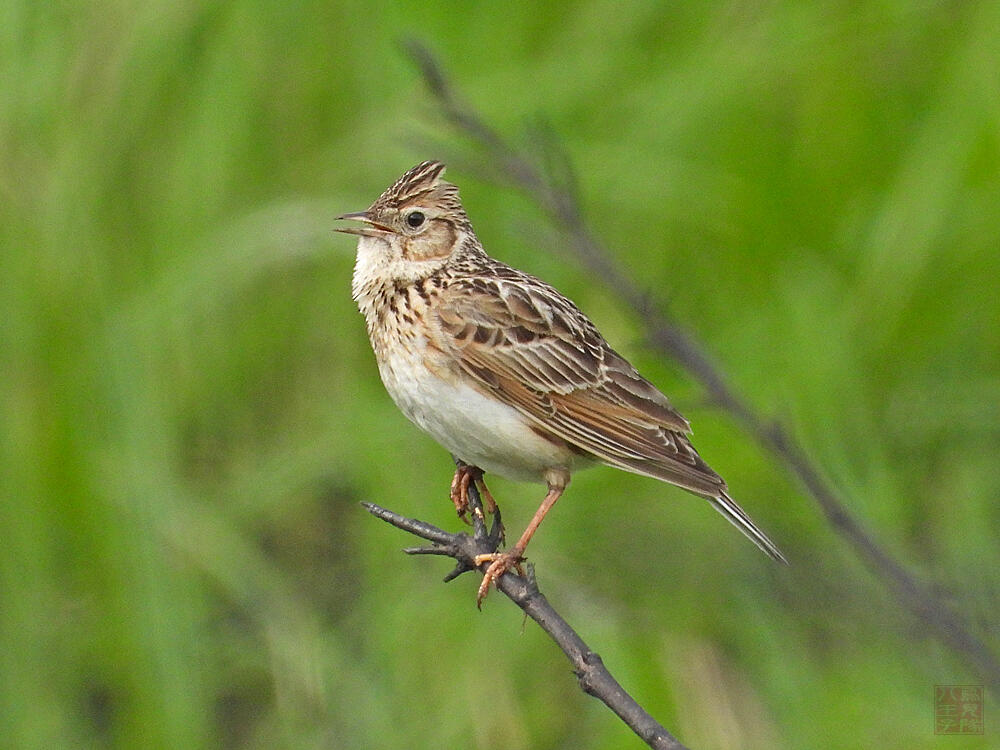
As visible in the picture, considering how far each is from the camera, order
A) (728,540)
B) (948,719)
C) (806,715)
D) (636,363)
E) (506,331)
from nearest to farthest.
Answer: (506,331) < (948,719) < (806,715) < (728,540) < (636,363)

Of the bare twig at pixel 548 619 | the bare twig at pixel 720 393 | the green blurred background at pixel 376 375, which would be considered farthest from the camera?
the green blurred background at pixel 376 375

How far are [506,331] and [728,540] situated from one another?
1788mm

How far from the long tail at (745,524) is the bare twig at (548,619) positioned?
27.6 inches

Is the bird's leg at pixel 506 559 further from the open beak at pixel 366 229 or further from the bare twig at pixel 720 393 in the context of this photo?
the bare twig at pixel 720 393

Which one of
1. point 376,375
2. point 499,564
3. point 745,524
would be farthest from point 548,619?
point 376,375

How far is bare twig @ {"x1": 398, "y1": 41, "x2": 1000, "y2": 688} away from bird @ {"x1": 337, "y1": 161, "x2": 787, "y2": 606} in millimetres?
1515

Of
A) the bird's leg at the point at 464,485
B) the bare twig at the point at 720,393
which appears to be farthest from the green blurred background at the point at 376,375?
the bare twig at the point at 720,393

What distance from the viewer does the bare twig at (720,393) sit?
227 cm

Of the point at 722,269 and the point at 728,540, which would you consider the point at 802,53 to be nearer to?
the point at 722,269

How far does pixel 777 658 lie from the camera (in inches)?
224

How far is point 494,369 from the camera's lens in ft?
15.0

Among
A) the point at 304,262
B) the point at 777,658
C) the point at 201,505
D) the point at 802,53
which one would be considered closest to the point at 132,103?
the point at 304,262

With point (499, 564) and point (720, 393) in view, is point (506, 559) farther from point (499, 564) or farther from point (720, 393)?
point (720, 393)

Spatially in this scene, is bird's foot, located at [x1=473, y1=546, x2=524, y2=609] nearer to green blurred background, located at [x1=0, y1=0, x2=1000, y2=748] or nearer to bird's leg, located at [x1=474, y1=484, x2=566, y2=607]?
bird's leg, located at [x1=474, y1=484, x2=566, y2=607]
